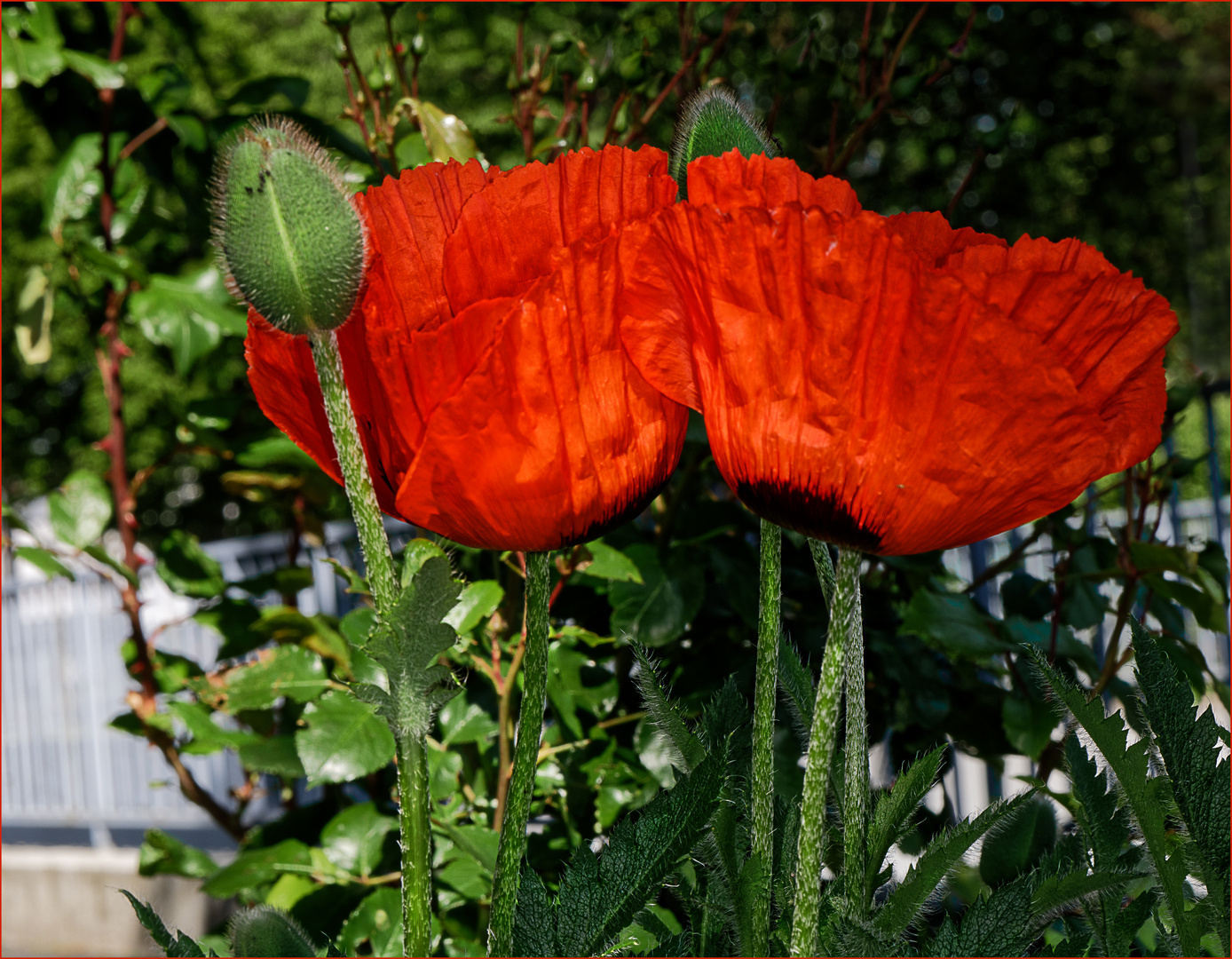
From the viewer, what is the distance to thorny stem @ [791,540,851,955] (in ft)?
1.75

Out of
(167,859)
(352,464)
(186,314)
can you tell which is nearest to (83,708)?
(167,859)

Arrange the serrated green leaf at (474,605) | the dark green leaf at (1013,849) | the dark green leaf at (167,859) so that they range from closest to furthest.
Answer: the dark green leaf at (1013,849), the serrated green leaf at (474,605), the dark green leaf at (167,859)

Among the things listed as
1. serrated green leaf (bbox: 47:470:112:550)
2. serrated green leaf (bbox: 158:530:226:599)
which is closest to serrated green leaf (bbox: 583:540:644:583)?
serrated green leaf (bbox: 158:530:226:599)

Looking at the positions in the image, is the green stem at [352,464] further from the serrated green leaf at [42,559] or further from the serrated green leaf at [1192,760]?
the serrated green leaf at [42,559]

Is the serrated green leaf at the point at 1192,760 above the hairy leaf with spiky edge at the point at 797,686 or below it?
below

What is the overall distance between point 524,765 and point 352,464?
18 centimetres

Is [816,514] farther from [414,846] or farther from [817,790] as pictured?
[414,846]

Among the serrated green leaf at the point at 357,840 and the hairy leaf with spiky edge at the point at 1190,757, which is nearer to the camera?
the hairy leaf with spiky edge at the point at 1190,757

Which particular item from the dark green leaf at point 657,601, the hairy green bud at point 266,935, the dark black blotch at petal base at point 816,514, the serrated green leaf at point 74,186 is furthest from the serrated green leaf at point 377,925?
the serrated green leaf at point 74,186

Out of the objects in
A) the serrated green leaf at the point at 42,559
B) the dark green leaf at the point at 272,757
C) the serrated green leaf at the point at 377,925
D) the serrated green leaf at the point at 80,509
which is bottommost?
the serrated green leaf at the point at 377,925

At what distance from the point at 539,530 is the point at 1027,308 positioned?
0.85ft

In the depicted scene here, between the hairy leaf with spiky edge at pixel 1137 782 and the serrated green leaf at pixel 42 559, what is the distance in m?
1.64

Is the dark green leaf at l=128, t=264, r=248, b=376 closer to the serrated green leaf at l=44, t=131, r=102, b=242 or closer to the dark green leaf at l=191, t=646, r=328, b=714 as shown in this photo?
the serrated green leaf at l=44, t=131, r=102, b=242

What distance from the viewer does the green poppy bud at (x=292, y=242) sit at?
1.64ft
